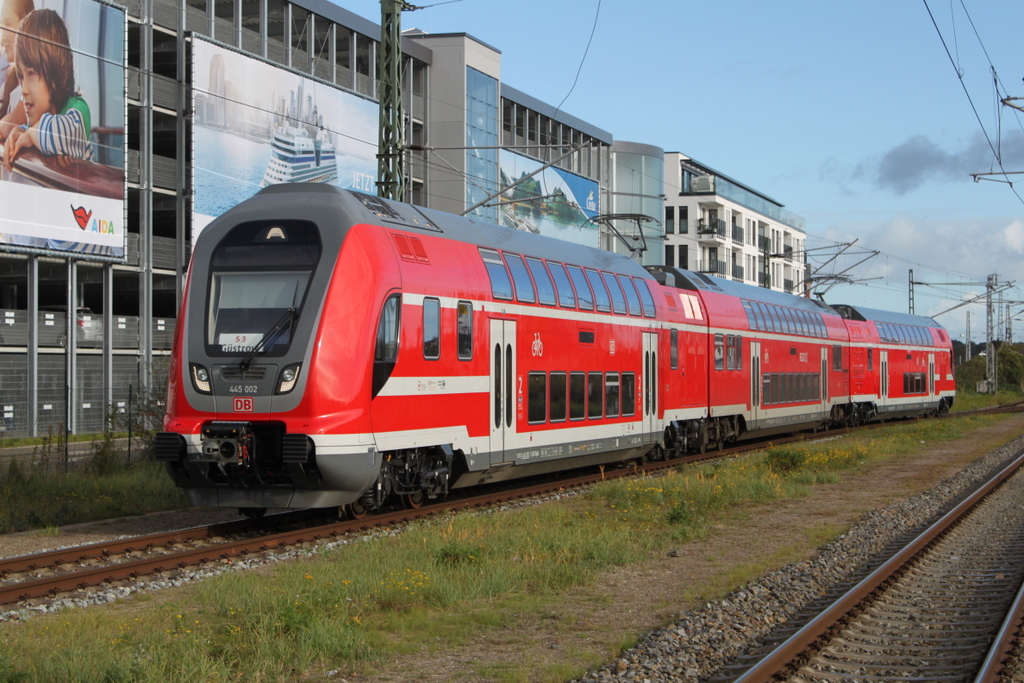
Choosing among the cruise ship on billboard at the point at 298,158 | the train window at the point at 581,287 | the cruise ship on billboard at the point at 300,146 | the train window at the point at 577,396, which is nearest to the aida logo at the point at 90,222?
the cruise ship on billboard at the point at 298,158

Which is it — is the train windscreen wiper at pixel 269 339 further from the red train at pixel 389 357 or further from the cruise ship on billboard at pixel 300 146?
the cruise ship on billboard at pixel 300 146

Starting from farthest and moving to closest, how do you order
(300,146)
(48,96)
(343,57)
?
(343,57)
(300,146)
(48,96)

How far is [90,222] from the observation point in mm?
37438

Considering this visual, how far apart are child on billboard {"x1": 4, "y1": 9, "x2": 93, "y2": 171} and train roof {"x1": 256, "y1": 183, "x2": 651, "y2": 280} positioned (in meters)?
22.5

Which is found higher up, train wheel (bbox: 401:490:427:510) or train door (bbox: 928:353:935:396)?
train door (bbox: 928:353:935:396)

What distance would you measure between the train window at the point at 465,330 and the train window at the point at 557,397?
2669 millimetres

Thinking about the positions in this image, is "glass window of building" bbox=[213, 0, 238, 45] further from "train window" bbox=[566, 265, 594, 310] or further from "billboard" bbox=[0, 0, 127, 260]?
"train window" bbox=[566, 265, 594, 310]

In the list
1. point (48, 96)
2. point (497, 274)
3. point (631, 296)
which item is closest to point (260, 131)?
point (48, 96)

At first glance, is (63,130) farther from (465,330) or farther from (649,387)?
(465,330)

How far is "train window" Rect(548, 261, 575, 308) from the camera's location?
17828mm

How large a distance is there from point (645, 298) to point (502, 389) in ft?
21.3

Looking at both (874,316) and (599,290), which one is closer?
(599,290)

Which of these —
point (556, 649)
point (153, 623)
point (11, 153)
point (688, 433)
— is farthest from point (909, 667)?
point (11, 153)

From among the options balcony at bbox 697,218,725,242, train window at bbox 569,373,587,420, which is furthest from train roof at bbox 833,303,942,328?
balcony at bbox 697,218,725,242
